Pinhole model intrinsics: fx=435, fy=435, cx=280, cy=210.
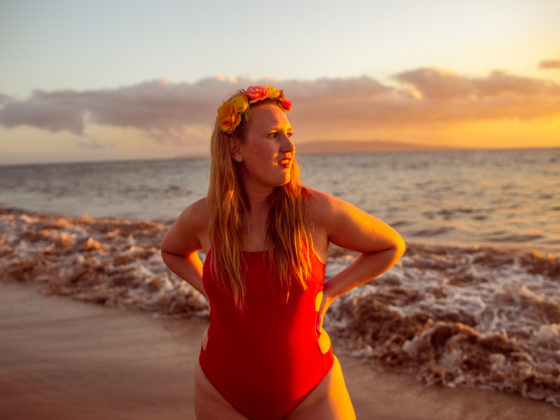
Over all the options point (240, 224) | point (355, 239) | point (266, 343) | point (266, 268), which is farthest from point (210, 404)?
point (355, 239)

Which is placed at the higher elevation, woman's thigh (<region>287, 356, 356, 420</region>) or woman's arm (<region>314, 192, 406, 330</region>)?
woman's arm (<region>314, 192, 406, 330</region>)

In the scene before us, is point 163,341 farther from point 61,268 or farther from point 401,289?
point 61,268

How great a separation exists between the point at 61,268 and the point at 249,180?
19.5 ft

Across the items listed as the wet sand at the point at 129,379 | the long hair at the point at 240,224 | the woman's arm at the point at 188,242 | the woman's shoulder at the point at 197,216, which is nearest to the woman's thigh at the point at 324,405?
the long hair at the point at 240,224

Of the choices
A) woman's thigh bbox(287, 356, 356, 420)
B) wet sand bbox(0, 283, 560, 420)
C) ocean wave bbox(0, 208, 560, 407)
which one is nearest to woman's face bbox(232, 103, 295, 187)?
woman's thigh bbox(287, 356, 356, 420)

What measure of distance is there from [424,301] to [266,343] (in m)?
3.39

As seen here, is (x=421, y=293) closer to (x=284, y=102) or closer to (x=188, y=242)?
(x=188, y=242)

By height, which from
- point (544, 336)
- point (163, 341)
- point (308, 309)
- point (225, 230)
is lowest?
point (163, 341)

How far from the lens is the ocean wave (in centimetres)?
362

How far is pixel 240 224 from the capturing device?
6.21ft

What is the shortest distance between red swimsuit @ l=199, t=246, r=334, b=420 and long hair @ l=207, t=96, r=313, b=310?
0.04 m

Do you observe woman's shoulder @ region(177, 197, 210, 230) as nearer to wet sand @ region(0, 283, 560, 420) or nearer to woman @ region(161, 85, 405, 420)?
woman @ region(161, 85, 405, 420)

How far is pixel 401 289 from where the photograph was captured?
16.8 feet

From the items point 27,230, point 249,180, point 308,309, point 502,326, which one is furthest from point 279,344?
point 27,230
